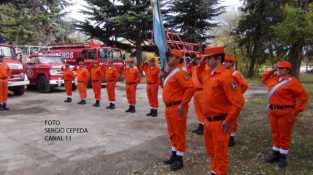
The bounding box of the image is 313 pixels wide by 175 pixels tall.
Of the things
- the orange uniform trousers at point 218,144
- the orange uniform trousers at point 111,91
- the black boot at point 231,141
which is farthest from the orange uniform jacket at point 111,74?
the orange uniform trousers at point 218,144

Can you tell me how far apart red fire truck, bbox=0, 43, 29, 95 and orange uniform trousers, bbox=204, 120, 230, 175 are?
12.5 metres

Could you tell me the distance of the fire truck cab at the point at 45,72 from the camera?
1711 cm

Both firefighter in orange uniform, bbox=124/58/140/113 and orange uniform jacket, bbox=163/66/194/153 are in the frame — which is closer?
orange uniform jacket, bbox=163/66/194/153

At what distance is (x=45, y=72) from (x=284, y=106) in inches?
542

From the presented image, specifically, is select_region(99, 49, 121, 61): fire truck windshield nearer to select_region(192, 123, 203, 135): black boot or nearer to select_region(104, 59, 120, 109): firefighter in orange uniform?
select_region(104, 59, 120, 109): firefighter in orange uniform

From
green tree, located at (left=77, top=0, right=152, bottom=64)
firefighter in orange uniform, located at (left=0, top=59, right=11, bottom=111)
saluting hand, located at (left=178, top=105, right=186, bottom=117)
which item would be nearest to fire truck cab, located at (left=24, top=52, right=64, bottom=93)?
firefighter in orange uniform, located at (left=0, top=59, right=11, bottom=111)

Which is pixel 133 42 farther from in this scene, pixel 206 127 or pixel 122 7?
pixel 206 127

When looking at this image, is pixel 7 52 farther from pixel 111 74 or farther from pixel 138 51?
pixel 138 51

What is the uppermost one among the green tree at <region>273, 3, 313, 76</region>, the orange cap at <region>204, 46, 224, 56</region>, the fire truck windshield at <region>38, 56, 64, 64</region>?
the green tree at <region>273, 3, 313, 76</region>

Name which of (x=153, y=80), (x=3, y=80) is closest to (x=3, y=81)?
(x=3, y=80)

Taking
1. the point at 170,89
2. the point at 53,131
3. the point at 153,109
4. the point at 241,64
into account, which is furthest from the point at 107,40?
the point at 170,89

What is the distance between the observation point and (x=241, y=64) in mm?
36562

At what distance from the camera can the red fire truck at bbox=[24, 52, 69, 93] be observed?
56.1ft

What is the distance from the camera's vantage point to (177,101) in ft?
19.1
